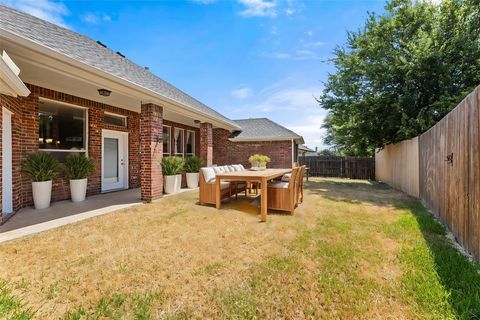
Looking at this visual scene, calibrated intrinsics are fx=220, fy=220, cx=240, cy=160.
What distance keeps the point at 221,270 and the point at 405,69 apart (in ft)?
33.5

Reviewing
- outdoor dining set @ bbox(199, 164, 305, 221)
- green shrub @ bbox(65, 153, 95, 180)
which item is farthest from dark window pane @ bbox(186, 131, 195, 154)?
green shrub @ bbox(65, 153, 95, 180)

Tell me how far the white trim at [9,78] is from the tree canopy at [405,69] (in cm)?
1090

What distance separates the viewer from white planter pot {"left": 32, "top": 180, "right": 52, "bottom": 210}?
16.9 feet

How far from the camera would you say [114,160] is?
799 cm

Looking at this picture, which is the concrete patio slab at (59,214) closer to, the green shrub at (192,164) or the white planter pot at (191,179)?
the white planter pot at (191,179)

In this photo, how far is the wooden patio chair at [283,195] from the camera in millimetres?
5250

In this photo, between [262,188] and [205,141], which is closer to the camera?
[262,188]

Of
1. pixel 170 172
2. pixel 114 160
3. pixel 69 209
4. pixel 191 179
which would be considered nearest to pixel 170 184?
pixel 170 172

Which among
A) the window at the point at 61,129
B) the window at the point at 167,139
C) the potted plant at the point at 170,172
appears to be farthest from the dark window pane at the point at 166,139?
the window at the point at 61,129

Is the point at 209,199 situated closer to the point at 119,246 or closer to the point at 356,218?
the point at 119,246

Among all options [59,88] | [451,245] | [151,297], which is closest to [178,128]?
Answer: [59,88]

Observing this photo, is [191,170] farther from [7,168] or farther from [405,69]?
[405,69]

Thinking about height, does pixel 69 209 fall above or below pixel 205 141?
below

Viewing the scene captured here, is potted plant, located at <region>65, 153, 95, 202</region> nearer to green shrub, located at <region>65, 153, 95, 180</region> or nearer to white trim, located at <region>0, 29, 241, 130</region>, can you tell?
green shrub, located at <region>65, 153, 95, 180</region>
